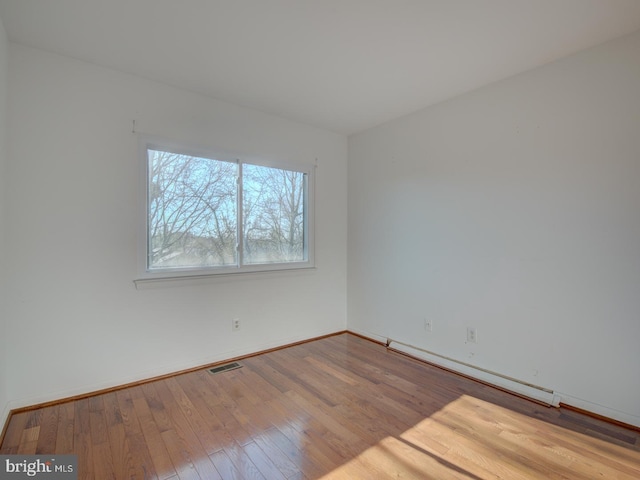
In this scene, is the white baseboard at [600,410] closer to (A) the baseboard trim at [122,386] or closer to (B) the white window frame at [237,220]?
(A) the baseboard trim at [122,386]

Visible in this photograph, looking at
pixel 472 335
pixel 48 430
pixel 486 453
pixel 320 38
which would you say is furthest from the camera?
pixel 472 335

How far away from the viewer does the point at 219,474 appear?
1.61 metres

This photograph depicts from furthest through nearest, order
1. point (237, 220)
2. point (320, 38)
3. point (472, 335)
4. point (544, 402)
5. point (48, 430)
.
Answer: point (237, 220) → point (472, 335) → point (544, 402) → point (320, 38) → point (48, 430)

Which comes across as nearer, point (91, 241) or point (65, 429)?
point (65, 429)

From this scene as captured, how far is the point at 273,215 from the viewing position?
348cm

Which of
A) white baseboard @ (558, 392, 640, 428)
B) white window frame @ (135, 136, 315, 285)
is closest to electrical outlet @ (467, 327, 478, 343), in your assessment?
white baseboard @ (558, 392, 640, 428)

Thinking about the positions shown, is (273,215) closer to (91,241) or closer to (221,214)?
(221,214)

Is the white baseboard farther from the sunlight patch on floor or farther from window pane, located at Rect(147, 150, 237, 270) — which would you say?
window pane, located at Rect(147, 150, 237, 270)

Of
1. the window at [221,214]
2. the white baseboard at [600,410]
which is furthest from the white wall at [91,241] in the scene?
the white baseboard at [600,410]

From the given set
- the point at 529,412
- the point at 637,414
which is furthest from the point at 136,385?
the point at 637,414

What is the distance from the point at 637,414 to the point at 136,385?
11.8 feet

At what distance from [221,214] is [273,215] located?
61 cm

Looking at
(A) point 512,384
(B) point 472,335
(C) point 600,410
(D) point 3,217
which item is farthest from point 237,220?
(C) point 600,410

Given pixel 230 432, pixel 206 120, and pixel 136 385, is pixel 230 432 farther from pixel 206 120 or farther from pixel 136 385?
pixel 206 120
